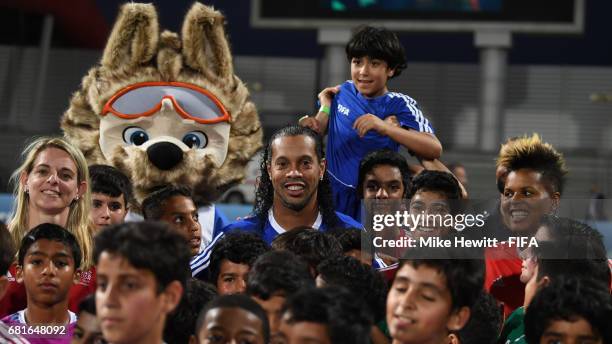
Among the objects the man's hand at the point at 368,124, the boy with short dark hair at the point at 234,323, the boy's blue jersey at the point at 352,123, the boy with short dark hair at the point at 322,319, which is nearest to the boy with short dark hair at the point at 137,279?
the boy with short dark hair at the point at 234,323

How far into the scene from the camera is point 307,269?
3666mm

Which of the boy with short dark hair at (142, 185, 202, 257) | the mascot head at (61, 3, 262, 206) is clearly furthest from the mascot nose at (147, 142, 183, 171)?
the boy with short dark hair at (142, 185, 202, 257)

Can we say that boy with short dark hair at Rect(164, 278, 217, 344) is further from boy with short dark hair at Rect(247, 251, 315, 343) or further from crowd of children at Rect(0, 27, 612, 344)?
boy with short dark hair at Rect(247, 251, 315, 343)

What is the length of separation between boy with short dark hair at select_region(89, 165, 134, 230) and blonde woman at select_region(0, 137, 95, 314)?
284 mm

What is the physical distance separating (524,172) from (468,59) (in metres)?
9.89

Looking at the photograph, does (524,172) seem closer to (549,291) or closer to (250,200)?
(549,291)

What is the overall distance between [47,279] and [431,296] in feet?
4.41

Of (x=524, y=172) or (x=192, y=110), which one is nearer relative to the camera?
(x=524, y=172)

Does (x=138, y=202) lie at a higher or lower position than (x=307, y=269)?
higher

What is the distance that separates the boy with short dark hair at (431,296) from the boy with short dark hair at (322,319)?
19 cm

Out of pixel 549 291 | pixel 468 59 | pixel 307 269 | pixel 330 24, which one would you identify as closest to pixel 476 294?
pixel 549 291

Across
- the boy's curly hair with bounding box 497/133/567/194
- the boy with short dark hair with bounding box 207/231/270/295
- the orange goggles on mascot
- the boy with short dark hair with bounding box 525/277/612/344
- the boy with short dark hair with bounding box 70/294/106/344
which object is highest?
the orange goggles on mascot

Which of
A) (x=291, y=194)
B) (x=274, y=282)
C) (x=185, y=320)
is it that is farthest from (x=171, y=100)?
(x=274, y=282)

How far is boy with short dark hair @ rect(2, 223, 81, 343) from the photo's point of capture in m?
3.82
